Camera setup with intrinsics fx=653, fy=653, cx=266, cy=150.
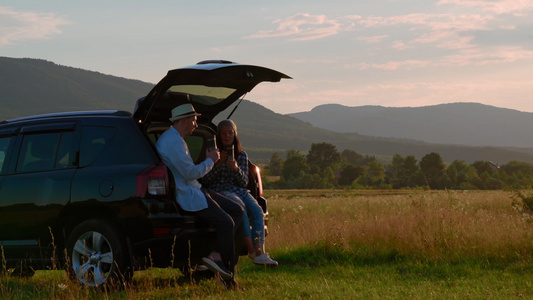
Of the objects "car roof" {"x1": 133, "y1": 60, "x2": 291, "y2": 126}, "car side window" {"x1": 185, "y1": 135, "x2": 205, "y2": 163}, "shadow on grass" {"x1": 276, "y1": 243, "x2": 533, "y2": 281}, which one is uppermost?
"car roof" {"x1": 133, "y1": 60, "x2": 291, "y2": 126}

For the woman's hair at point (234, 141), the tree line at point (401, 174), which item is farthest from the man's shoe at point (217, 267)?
the tree line at point (401, 174)

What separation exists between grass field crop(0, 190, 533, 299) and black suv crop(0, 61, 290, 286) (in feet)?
1.24

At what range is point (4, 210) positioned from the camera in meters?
7.67

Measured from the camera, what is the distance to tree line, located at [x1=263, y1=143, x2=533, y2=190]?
330 feet

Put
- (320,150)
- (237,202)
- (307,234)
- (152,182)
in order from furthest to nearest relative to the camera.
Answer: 1. (320,150)
2. (307,234)
3. (237,202)
4. (152,182)

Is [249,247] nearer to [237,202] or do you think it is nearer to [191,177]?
[237,202]

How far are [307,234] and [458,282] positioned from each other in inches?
176

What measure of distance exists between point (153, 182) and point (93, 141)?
1.02m

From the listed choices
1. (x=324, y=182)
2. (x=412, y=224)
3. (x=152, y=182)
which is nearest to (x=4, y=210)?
(x=152, y=182)

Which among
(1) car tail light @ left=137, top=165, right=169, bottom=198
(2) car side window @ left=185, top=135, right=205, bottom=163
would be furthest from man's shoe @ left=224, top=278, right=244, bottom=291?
(2) car side window @ left=185, top=135, right=205, bottom=163

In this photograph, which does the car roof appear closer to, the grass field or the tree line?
the grass field

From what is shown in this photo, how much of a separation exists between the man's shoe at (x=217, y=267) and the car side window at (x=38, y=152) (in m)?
2.10

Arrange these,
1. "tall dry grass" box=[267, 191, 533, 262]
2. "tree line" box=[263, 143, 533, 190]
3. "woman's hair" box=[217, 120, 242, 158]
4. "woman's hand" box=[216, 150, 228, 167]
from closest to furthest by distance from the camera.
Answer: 1. "woman's hand" box=[216, 150, 228, 167]
2. "woman's hair" box=[217, 120, 242, 158]
3. "tall dry grass" box=[267, 191, 533, 262]
4. "tree line" box=[263, 143, 533, 190]

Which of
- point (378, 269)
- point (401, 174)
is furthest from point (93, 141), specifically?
point (401, 174)
